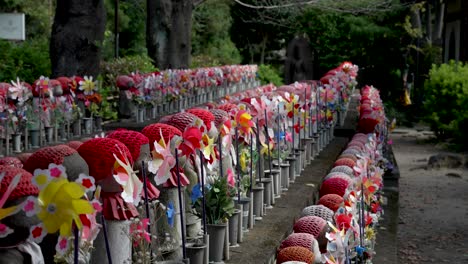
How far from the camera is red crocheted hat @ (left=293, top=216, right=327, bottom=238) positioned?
442 centimetres

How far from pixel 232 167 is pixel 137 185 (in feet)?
6.06

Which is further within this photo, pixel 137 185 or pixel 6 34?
pixel 6 34

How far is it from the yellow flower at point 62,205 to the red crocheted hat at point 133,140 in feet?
2.89

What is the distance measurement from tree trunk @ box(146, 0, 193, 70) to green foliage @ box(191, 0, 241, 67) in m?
19.3

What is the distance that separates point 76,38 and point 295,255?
410 inches

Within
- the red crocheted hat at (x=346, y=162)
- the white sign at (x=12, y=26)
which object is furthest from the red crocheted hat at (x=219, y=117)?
the white sign at (x=12, y=26)

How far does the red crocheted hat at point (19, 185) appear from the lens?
7.81 feet

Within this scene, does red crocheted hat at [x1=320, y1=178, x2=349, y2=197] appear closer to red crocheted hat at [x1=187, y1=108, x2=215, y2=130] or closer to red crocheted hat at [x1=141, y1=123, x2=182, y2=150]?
red crocheted hat at [x1=187, y1=108, x2=215, y2=130]

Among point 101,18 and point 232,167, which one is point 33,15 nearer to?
point 101,18

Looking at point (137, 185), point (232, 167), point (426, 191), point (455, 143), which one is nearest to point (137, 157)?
point (137, 185)

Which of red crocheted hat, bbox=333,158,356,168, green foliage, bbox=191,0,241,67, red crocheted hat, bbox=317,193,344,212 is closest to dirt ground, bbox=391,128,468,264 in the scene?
red crocheted hat, bbox=333,158,356,168

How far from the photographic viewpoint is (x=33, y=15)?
33344mm

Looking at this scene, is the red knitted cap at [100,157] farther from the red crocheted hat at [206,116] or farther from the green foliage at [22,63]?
the green foliage at [22,63]

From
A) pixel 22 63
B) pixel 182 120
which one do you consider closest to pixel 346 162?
pixel 182 120
